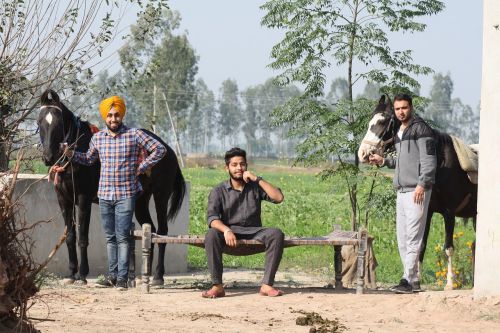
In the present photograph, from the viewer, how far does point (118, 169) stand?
10.2m

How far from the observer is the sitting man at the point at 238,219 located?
31.1 feet

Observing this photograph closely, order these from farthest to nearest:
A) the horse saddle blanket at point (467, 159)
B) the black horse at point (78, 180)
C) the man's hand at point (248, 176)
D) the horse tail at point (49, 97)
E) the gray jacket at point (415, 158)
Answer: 1. the horse saddle blanket at point (467, 159)
2. the horse tail at point (49, 97)
3. the black horse at point (78, 180)
4. the gray jacket at point (415, 158)
5. the man's hand at point (248, 176)

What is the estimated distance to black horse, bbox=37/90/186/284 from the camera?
33.9 ft

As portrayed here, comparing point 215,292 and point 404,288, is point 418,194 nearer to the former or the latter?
point 404,288

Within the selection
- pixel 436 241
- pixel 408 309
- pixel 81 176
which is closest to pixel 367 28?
pixel 81 176

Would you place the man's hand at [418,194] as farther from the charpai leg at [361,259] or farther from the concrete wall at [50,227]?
the concrete wall at [50,227]

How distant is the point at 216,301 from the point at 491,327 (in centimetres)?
268

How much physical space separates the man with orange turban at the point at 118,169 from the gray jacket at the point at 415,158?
8.48ft

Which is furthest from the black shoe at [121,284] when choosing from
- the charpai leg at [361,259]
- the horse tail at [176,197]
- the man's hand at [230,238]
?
the charpai leg at [361,259]

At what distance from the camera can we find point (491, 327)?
25.5 feet

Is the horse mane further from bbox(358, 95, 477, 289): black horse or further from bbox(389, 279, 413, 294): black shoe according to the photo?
bbox(389, 279, 413, 294): black shoe

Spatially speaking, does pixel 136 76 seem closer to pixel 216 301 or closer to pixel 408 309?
pixel 216 301

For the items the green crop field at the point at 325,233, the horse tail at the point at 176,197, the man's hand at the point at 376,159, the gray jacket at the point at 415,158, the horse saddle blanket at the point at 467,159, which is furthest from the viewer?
the green crop field at the point at 325,233

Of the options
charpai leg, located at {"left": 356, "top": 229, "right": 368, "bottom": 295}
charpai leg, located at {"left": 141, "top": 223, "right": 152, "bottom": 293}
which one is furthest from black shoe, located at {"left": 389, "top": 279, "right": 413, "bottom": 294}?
charpai leg, located at {"left": 141, "top": 223, "right": 152, "bottom": 293}
